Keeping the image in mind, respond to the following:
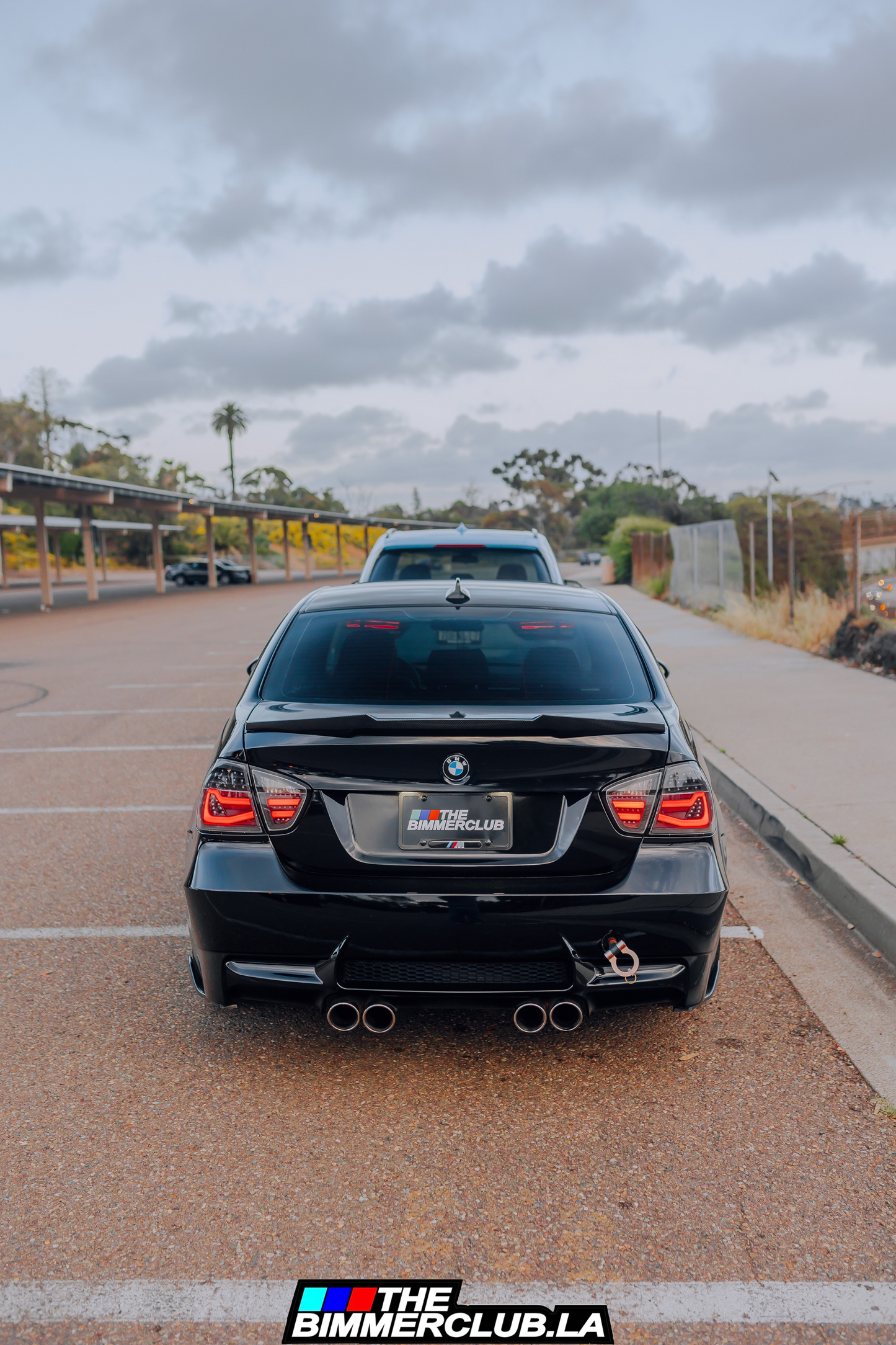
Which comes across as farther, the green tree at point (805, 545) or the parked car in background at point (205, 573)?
the parked car in background at point (205, 573)

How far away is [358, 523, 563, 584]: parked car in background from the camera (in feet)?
25.2

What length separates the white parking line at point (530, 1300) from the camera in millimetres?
2371

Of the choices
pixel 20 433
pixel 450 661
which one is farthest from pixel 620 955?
pixel 20 433

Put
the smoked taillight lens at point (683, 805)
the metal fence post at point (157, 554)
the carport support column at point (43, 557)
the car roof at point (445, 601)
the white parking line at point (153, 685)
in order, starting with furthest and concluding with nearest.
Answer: the metal fence post at point (157, 554)
the carport support column at point (43, 557)
the white parking line at point (153, 685)
the car roof at point (445, 601)
the smoked taillight lens at point (683, 805)

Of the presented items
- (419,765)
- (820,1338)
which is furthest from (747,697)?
(820,1338)

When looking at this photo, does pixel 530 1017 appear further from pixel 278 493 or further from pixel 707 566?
pixel 278 493

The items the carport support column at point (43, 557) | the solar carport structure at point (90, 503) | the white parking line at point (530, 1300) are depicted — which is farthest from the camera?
the carport support column at point (43, 557)

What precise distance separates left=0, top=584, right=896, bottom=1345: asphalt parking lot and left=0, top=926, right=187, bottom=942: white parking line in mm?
38

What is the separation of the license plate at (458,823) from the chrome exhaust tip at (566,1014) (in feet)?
1.63

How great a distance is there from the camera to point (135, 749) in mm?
9086

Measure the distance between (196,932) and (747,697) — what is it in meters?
7.97

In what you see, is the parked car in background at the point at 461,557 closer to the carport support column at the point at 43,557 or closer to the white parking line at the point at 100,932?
the white parking line at the point at 100,932

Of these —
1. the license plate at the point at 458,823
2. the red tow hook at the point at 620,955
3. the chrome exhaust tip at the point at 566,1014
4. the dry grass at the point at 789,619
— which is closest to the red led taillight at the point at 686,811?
the red tow hook at the point at 620,955

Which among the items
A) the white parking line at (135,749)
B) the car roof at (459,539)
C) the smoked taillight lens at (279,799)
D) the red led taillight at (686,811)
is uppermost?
the car roof at (459,539)
